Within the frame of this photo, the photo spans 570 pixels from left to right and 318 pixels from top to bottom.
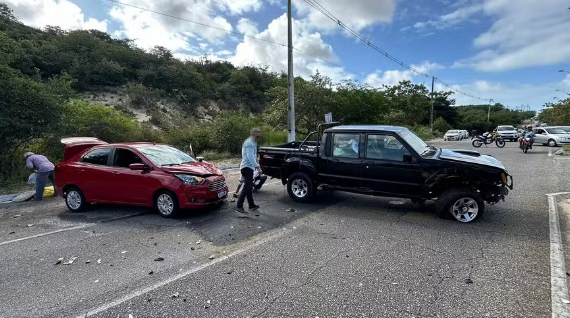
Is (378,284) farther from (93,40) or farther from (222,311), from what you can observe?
(93,40)

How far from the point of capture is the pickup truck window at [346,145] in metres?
6.60

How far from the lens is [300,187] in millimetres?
7309

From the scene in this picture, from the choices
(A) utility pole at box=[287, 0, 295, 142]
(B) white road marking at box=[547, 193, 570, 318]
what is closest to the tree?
(A) utility pole at box=[287, 0, 295, 142]

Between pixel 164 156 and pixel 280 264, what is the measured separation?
158 inches

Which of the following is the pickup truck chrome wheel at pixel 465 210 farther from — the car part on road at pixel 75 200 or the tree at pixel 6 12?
the tree at pixel 6 12

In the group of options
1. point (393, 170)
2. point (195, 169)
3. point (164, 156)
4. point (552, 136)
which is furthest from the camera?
point (552, 136)

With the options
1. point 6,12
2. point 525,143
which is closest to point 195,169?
point 525,143

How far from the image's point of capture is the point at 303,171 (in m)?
7.23

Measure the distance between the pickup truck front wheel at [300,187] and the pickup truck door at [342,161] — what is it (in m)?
0.33

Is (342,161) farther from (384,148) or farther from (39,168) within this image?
(39,168)

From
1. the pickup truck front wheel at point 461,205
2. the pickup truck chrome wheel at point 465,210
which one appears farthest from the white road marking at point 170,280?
the pickup truck chrome wheel at point 465,210

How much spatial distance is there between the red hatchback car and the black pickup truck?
6.19ft

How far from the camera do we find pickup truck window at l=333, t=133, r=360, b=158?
6598mm

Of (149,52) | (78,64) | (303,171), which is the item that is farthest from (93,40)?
(303,171)
